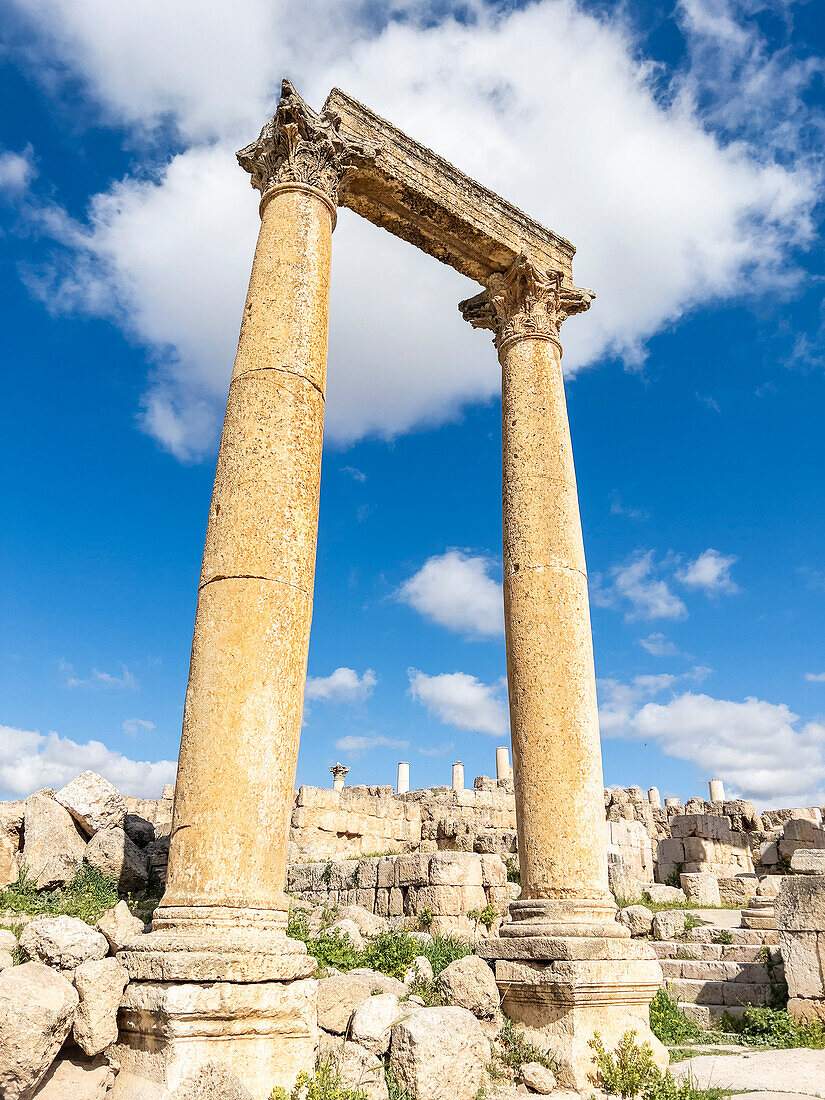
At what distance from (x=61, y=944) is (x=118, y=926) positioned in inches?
27.8

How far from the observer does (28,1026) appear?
4.82 metres

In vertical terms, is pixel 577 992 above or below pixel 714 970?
above

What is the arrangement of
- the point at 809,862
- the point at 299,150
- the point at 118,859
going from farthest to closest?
the point at 809,862
the point at 118,859
the point at 299,150

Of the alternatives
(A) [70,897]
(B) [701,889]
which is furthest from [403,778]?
(A) [70,897]

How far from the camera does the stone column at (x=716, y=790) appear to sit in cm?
3850

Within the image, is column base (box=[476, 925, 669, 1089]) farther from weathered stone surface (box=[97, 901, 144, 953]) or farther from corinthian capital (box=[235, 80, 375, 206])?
corinthian capital (box=[235, 80, 375, 206])

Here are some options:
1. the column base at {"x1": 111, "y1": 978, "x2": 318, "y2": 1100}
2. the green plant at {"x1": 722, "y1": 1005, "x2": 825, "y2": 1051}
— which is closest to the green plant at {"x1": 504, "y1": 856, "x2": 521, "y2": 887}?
the green plant at {"x1": 722, "y1": 1005, "x2": 825, "y2": 1051}

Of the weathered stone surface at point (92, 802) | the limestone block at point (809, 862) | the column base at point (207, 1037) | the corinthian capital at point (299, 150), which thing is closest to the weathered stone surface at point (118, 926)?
the column base at point (207, 1037)

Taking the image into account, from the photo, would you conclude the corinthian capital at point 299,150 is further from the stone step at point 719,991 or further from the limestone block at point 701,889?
the limestone block at point 701,889

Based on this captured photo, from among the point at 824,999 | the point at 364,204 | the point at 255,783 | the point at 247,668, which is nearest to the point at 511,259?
the point at 364,204

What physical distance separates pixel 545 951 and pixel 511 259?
816 cm

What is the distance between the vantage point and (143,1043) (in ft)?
17.2

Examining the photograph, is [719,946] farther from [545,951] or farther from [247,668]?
[247,668]

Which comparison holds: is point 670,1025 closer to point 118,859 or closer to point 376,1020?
point 376,1020
